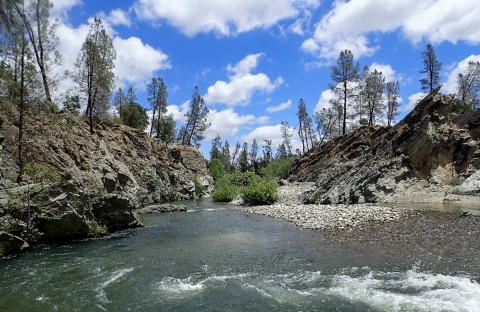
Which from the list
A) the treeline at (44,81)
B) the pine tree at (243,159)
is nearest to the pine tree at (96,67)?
the treeline at (44,81)

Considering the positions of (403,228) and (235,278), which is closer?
(235,278)

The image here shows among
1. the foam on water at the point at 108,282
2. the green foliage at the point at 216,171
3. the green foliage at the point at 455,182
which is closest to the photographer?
the foam on water at the point at 108,282

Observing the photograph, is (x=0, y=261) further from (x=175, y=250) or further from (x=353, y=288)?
(x=353, y=288)

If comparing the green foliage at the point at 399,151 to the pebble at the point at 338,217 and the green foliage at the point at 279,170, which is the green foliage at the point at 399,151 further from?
the green foliage at the point at 279,170

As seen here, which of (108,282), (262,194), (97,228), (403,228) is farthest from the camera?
(262,194)

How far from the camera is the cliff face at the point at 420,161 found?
2741 centimetres

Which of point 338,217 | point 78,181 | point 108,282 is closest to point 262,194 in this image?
point 338,217

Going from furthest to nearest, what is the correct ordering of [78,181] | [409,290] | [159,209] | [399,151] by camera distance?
[399,151] → [159,209] → [78,181] → [409,290]

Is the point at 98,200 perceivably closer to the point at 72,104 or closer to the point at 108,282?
the point at 108,282

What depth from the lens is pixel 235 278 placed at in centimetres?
1023

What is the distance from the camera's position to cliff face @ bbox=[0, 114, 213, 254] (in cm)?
1488

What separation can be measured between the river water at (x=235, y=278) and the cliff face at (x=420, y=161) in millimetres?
15143

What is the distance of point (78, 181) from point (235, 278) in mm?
16131

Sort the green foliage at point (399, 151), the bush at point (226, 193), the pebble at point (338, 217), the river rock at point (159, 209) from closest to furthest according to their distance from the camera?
the pebble at point (338, 217)
the river rock at point (159, 209)
the green foliage at point (399, 151)
the bush at point (226, 193)
